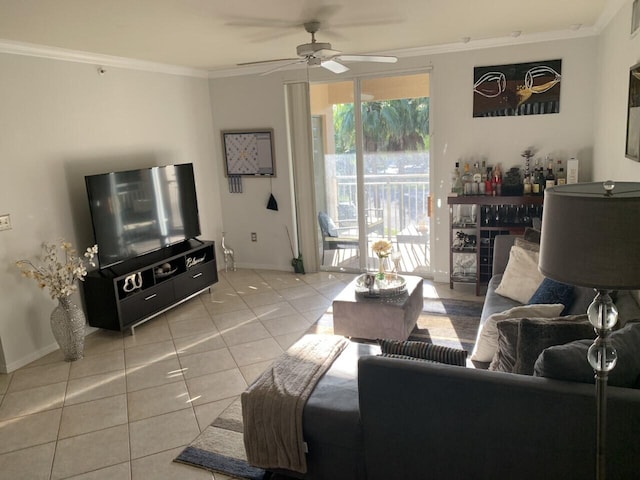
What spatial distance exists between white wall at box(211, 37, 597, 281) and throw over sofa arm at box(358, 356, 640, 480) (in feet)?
12.0

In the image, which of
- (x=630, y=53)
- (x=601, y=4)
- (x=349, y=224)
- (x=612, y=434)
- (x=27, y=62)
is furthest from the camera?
(x=349, y=224)

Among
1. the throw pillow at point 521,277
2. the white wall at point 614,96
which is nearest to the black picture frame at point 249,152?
the throw pillow at point 521,277

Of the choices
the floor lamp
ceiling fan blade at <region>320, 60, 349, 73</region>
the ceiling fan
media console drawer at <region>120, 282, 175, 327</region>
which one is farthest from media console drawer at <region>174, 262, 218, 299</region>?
the floor lamp

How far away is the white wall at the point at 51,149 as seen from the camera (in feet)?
12.8

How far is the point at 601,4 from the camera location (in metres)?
3.62

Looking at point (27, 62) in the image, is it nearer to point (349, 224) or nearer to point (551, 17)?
point (349, 224)

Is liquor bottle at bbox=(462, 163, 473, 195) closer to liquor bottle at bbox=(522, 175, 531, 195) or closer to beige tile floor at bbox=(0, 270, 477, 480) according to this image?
liquor bottle at bbox=(522, 175, 531, 195)

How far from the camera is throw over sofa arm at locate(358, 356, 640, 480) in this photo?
1.75 meters

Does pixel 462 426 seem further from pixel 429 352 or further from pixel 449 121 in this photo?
pixel 449 121

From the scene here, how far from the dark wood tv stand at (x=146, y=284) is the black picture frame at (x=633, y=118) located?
3.87 m

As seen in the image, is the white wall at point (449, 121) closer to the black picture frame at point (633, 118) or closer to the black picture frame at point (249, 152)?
the black picture frame at point (249, 152)

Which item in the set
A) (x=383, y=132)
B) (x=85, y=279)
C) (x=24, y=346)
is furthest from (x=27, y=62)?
(x=383, y=132)

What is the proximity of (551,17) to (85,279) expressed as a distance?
Result: 14.7 ft

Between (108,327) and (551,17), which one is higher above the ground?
(551,17)
